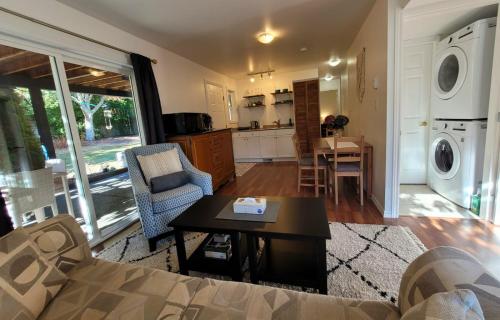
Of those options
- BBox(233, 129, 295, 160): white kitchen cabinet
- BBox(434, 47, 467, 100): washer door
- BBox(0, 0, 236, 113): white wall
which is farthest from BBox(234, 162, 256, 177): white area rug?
BBox(434, 47, 467, 100): washer door

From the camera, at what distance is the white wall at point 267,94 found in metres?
6.09

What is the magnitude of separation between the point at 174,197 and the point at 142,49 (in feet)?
7.13

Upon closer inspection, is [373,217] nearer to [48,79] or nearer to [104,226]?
[104,226]

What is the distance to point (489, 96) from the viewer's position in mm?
2129

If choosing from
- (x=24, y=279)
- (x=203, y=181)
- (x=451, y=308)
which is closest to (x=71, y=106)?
(x=203, y=181)

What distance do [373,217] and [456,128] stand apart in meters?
1.37

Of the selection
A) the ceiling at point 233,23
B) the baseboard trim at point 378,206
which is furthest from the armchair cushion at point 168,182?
the baseboard trim at point 378,206

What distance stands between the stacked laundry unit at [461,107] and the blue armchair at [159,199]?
2.77 m

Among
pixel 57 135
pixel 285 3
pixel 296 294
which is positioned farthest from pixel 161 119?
pixel 296 294

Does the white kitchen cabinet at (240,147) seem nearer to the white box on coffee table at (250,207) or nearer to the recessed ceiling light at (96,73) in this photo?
the recessed ceiling light at (96,73)

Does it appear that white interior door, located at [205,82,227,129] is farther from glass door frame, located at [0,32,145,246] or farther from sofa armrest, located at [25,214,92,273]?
sofa armrest, located at [25,214,92,273]

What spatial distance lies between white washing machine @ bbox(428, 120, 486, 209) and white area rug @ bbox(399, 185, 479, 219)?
86 mm

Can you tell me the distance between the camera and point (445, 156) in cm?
274

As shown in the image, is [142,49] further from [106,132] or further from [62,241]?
[62,241]
